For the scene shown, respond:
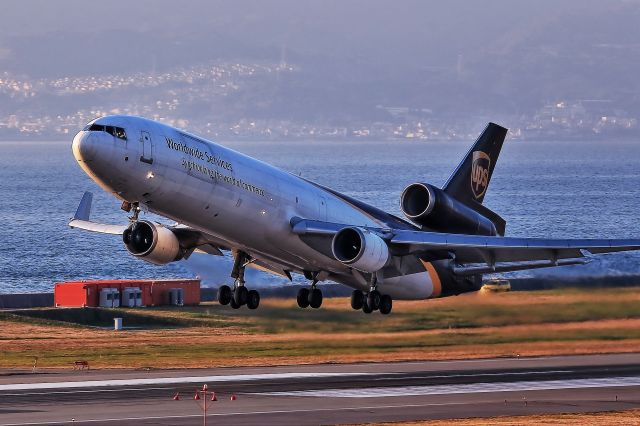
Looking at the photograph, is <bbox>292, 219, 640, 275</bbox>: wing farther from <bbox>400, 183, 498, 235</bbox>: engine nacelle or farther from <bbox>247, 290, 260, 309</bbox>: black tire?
<bbox>247, 290, 260, 309</bbox>: black tire

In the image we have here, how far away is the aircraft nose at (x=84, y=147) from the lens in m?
46.5

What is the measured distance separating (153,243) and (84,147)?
28.3 ft

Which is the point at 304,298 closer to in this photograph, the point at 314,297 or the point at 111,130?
the point at 314,297

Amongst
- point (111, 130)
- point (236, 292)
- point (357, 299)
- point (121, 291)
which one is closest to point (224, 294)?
point (236, 292)

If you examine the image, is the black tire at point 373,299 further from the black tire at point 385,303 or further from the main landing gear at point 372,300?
the black tire at point 385,303

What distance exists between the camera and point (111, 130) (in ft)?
157

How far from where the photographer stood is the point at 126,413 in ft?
173

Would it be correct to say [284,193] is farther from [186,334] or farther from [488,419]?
[186,334]

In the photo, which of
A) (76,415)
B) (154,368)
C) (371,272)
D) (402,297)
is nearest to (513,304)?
(402,297)

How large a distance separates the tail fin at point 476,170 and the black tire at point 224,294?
43.8ft

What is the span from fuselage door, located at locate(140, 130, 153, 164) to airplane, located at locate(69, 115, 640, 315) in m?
0.04

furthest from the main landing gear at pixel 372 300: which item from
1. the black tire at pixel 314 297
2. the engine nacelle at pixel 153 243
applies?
the engine nacelle at pixel 153 243

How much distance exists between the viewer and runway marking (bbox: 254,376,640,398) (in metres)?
58.3

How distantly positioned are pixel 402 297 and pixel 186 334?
23983 millimetres
